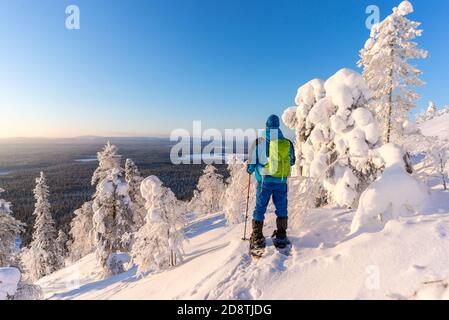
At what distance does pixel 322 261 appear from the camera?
15.3ft

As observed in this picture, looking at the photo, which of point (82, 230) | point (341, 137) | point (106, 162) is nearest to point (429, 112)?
point (341, 137)

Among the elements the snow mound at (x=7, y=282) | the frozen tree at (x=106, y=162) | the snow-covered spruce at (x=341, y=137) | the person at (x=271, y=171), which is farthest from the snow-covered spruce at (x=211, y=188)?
the person at (x=271, y=171)

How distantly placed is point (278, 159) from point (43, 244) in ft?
118

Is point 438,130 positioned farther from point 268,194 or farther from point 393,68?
point 268,194

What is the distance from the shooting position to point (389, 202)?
224 inches

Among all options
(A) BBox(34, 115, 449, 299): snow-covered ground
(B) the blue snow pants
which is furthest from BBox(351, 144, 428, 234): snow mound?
(B) the blue snow pants

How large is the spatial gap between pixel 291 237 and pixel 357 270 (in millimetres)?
1838

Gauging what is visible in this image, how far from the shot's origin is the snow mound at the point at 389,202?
5621 mm

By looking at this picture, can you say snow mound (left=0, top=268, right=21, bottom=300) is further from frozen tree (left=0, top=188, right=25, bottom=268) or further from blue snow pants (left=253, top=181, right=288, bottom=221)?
blue snow pants (left=253, top=181, right=288, bottom=221)

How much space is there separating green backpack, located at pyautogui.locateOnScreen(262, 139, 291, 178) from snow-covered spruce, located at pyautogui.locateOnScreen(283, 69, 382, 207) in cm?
219

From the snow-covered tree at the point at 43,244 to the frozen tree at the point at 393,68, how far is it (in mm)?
34294
